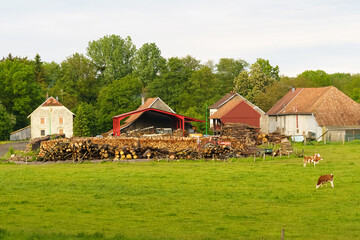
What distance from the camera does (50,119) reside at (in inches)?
3947

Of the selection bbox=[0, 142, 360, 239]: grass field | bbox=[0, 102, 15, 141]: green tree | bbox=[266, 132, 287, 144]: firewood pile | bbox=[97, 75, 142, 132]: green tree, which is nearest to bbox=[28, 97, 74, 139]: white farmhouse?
bbox=[0, 102, 15, 141]: green tree

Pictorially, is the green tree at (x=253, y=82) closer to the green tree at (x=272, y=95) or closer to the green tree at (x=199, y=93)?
the green tree at (x=272, y=95)

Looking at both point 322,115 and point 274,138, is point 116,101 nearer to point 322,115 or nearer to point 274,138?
point 322,115

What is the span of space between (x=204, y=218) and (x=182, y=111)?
94.1 m

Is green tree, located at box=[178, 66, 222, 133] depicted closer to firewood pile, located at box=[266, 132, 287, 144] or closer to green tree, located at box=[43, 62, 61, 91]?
green tree, located at box=[43, 62, 61, 91]

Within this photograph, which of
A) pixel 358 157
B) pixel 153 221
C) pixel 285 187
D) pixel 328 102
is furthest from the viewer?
pixel 328 102

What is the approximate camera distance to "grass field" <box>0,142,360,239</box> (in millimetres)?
17750

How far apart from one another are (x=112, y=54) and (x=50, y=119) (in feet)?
142

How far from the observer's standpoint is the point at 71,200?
2453 cm

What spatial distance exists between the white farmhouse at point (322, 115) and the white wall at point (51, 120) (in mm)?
35687

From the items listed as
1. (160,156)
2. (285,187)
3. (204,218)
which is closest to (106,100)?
(160,156)

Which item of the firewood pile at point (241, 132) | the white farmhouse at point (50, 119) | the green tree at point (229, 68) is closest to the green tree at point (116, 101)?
the white farmhouse at point (50, 119)

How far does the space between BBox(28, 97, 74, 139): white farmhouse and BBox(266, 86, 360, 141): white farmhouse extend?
3580cm

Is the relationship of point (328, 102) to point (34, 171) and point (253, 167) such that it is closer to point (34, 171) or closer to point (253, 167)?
point (253, 167)
